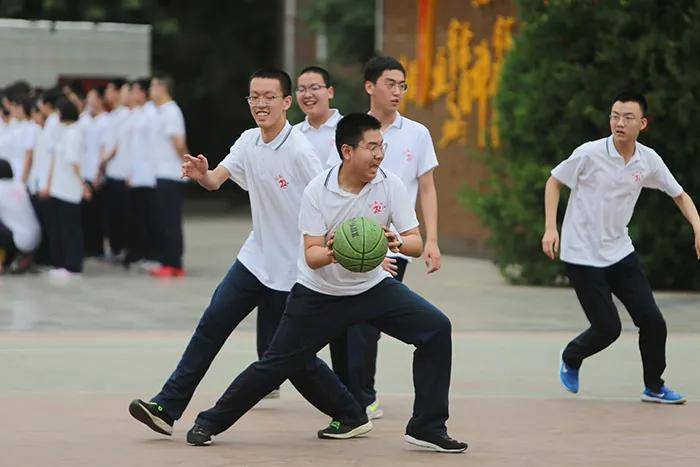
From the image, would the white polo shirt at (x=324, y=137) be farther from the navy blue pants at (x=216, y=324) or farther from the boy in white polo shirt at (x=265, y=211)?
the navy blue pants at (x=216, y=324)

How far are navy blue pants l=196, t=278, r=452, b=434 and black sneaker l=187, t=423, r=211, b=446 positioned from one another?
25mm

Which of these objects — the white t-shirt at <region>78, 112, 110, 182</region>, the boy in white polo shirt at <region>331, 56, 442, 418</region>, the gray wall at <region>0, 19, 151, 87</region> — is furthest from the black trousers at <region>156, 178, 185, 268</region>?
the boy in white polo shirt at <region>331, 56, 442, 418</region>

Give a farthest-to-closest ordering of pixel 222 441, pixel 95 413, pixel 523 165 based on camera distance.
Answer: pixel 523 165 → pixel 95 413 → pixel 222 441

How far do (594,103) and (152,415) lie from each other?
28.7 feet

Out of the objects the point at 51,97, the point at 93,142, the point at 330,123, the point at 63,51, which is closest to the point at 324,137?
the point at 330,123

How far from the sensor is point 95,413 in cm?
927

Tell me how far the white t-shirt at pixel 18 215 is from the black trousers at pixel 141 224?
126cm

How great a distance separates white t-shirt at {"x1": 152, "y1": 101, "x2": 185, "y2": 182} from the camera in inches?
706

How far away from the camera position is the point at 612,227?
32.6ft

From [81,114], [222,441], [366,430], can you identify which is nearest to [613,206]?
[366,430]

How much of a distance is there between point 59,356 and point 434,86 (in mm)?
10459

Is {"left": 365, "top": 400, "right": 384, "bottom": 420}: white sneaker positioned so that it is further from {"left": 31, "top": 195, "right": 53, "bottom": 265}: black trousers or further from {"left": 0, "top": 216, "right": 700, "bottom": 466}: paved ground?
{"left": 31, "top": 195, "right": 53, "bottom": 265}: black trousers

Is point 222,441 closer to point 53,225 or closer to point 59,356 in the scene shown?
point 59,356

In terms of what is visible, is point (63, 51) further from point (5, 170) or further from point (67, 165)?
point (67, 165)
